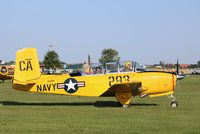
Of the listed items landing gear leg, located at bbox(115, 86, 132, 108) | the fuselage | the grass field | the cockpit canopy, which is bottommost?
the grass field

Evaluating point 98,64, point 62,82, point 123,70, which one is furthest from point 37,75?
point 123,70

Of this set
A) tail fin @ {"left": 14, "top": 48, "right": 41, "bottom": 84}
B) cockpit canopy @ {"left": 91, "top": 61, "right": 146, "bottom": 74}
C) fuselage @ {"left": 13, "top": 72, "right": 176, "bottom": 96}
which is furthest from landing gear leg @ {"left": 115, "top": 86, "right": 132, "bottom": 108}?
tail fin @ {"left": 14, "top": 48, "right": 41, "bottom": 84}

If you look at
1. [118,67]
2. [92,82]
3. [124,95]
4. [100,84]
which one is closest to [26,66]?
[92,82]

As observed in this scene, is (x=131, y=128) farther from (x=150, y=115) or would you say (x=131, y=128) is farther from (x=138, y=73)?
(x=138, y=73)

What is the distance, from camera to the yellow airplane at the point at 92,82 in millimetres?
15984

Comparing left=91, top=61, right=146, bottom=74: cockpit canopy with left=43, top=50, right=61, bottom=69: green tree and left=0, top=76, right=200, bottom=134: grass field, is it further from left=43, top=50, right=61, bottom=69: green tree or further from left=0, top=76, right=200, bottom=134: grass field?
left=43, top=50, right=61, bottom=69: green tree

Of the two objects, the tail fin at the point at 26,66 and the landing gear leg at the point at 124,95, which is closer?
the landing gear leg at the point at 124,95

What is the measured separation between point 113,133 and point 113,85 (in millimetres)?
6572

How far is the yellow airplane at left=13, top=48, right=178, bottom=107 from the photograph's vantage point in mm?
15984

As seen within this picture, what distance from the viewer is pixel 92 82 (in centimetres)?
1625

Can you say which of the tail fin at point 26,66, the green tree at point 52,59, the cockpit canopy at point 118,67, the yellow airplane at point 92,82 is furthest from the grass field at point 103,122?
the green tree at point 52,59

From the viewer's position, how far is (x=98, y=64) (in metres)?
16.6

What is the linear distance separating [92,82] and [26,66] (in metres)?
2.82

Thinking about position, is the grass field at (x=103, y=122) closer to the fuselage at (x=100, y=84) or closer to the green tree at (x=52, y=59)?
the fuselage at (x=100, y=84)
